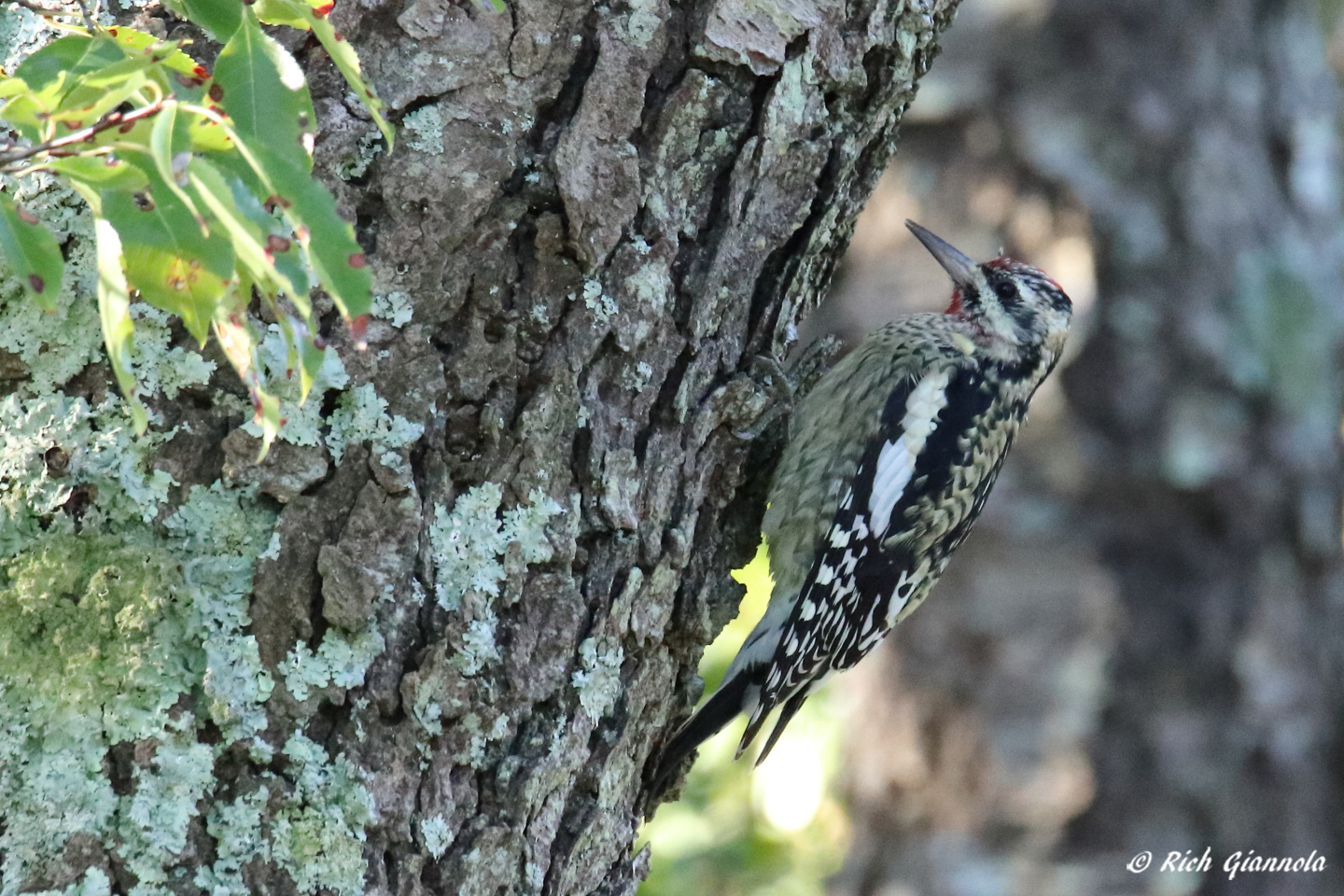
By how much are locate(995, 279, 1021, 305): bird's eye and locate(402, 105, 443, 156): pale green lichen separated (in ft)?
6.62

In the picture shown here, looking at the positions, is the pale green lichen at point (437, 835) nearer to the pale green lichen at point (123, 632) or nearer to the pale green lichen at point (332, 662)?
the pale green lichen at point (123, 632)

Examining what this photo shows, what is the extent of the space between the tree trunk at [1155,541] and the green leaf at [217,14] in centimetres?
348

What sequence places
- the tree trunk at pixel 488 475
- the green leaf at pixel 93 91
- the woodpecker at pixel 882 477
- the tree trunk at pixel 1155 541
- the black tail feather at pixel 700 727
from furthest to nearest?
the tree trunk at pixel 1155 541 < the woodpecker at pixel 882 477 < the black tail feather at pixel 700 727 < the tree trunk at pixel 488 475 < the green leaf at pixel 93 91

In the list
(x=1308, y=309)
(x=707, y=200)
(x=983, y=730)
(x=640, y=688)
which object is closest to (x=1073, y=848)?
(x=983, y=730)

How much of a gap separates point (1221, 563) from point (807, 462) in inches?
76.2

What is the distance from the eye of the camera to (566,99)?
198 cm

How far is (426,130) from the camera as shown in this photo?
6.09 feet

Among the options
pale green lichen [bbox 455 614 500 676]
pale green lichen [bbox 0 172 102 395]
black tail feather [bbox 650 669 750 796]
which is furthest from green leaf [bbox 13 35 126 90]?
black tail feather [bbox 650 669 750 796]

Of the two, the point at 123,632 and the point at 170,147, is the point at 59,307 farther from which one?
the point at 170,147

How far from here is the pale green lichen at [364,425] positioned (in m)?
1.78

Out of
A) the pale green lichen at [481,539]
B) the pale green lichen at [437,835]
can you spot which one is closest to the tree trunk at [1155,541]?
the pale green lichen at [481,539]

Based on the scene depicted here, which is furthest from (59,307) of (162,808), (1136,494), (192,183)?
(1136,494)

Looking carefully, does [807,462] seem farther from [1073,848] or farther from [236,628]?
[1073,848]

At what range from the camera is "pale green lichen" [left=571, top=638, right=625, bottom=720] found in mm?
1950
